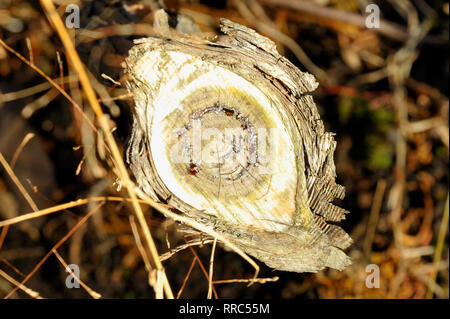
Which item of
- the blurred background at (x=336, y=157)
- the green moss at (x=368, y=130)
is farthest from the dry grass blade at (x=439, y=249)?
the green moss at (x=368, y=130)

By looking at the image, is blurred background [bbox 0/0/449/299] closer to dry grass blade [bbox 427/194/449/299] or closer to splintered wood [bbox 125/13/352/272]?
dry grass blade [bbox 427/194/449/299]

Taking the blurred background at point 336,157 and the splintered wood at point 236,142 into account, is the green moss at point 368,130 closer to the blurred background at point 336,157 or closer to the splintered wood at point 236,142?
the blurred background at point 336,157

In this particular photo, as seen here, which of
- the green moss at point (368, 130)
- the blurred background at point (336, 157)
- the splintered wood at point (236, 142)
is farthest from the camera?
the green moss at point (368, 130)

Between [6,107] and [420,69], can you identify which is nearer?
[6,107]

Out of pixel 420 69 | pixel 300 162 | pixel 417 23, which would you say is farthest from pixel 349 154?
pixel 300 162

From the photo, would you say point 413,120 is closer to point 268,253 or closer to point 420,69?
point 420,69
